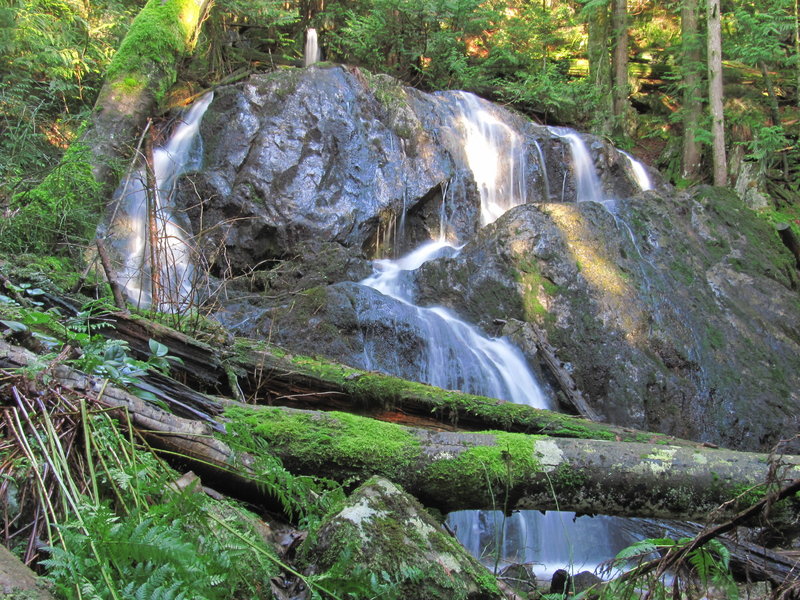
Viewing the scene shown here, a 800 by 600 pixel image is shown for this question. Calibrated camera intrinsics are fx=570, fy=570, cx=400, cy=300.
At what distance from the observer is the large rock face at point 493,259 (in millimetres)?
7758

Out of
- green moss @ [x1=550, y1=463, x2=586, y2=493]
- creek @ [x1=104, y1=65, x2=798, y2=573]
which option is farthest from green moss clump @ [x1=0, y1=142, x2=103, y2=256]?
green moss @ [x1=550, y1=463, x2=586, y2=493]

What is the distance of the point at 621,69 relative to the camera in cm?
1747

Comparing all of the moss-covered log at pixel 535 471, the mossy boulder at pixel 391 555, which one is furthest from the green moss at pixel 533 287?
the mossy boulder at pixel 391 555

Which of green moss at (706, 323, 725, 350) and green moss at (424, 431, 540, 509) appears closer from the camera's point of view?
green moss at (424, 431, 540, 509)

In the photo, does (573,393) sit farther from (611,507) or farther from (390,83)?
(390,83)

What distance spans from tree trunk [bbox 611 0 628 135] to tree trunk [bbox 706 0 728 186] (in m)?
2.87

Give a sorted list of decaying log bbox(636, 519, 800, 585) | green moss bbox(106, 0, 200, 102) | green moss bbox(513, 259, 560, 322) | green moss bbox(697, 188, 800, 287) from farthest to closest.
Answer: green moss bbox(697, 188, 800, 287), green moss bbox(513, 259, 560, 322), green moss bbox(106, 0, 200, 102), decaying log bbox(636, 519, 800, 585)

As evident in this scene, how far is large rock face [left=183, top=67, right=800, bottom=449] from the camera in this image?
25.5ft

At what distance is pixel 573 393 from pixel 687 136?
11.3 m

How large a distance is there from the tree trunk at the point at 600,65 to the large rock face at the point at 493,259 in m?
4.02

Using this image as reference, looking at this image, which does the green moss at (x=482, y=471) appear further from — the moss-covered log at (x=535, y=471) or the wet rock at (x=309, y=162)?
the wet rock at (x=309, y=162)

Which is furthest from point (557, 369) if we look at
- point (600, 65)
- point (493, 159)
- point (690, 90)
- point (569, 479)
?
point (600, 65)

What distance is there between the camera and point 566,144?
45.2 feet

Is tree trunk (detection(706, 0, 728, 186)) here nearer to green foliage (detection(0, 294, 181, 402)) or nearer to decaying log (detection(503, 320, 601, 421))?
→ decaying log (detection(503, 320, 601, 421))
